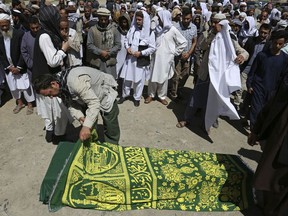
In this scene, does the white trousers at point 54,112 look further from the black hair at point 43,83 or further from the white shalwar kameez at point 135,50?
the white shalwar kameez at point 135,50

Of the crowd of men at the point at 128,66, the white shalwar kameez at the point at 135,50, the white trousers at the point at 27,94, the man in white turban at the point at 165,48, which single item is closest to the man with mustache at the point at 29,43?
the crowd of men at the point at 128,66

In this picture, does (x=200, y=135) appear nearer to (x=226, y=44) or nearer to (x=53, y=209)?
(x=226, y=44)

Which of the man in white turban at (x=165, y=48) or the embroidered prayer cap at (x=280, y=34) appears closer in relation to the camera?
the embroidered prayer cap at (x=280, y=34)

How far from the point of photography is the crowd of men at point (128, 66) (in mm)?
3059

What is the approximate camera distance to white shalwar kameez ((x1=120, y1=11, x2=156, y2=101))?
4.86 meters

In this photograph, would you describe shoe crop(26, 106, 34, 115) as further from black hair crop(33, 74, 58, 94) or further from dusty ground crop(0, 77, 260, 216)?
black hair crop(33, 74, 58, 94)

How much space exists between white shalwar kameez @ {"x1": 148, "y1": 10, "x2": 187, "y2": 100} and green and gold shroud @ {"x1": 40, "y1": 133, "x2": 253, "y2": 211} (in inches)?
94.8

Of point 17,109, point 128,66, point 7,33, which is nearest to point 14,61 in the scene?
point 7,33

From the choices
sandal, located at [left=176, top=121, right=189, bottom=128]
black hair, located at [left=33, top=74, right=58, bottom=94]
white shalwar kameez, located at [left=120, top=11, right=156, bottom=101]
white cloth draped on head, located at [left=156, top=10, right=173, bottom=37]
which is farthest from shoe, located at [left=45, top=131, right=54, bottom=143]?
white cloth draped on head, located at [left=156, top=10, right=173, bottom=37]

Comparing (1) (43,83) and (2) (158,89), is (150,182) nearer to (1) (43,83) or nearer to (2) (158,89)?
(1) (43,83)

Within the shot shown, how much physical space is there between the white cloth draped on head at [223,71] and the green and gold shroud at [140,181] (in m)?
1.05

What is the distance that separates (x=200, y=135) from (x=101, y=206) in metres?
2.18

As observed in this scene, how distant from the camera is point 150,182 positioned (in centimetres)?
271

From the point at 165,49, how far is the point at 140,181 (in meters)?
2.95
